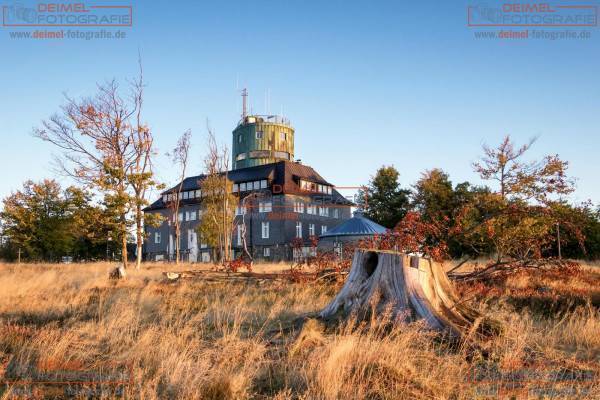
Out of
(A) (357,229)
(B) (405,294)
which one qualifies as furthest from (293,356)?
(A) (357,229)

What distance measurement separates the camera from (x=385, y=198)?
Result: 4991 centimetres

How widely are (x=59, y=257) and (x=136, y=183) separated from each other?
29.3m

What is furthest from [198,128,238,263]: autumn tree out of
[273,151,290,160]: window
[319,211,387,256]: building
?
[273,151,290,160]: window

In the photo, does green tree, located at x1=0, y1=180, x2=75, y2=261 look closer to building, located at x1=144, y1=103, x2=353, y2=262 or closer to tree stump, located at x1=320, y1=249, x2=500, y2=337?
building, located at x1=144, y1=103, x2=353, y2=262

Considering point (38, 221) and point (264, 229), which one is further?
point (264, 229)

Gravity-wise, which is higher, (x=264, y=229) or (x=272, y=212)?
(x=272, y=212)

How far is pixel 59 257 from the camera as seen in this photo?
160ft

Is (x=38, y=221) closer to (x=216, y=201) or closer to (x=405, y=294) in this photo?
(x=216, y=201)

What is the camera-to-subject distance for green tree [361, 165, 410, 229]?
49.1m

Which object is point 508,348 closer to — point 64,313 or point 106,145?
point 64,313

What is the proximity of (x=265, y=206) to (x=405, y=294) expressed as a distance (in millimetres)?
44570

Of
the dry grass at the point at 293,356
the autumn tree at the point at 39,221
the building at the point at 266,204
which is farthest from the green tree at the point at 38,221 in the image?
the dry grass at the point at 293,356

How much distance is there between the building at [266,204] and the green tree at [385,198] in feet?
18.5

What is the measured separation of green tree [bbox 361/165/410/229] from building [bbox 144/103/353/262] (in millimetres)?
5650
